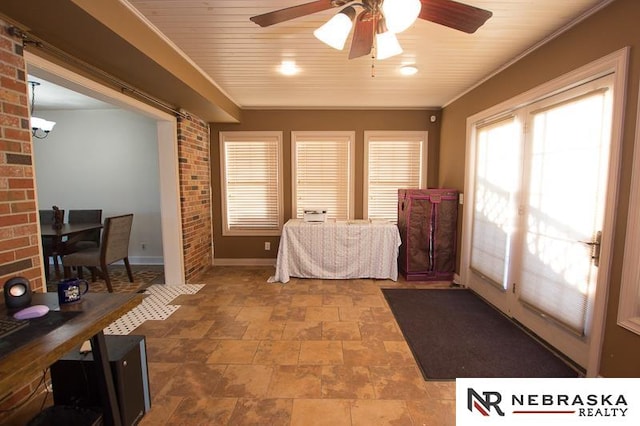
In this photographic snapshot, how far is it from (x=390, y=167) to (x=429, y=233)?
1.30 m

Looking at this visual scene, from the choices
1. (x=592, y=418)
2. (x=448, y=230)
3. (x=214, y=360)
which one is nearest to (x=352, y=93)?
(x=448, y=230)

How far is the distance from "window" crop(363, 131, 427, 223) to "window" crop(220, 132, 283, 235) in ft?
4.76

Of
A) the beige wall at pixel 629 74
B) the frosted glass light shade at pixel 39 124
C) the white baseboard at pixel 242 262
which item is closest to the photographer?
the beige wall at pixel 629 74

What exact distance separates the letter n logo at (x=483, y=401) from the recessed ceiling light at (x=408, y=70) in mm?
2766

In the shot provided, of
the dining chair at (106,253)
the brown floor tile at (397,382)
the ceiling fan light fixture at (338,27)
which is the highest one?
the ceiling fan light fixture at (338,27)

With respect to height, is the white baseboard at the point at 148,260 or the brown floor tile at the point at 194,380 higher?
the white baseboard at the point at 148,260

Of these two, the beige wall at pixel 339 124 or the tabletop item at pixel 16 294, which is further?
the beige wall at pixel 339 124

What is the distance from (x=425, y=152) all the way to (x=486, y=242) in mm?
1874

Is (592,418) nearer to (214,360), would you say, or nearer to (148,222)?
(214,360)

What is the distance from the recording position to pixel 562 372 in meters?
2.09

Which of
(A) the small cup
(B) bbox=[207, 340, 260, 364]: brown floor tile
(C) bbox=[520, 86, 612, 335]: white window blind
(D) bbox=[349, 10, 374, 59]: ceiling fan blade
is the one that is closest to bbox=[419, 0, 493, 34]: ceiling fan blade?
(D) bbox=[349, 10, 374, 59]: ceiling fan blade

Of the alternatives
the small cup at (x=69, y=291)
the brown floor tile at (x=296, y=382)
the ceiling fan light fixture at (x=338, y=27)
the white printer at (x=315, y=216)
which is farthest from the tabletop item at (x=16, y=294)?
the white printer at (x=315, y=216)

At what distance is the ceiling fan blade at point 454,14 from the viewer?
4.47ft

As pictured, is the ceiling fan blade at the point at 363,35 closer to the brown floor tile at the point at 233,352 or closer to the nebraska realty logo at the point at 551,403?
the nebraska realty logo at the point at 551,403
